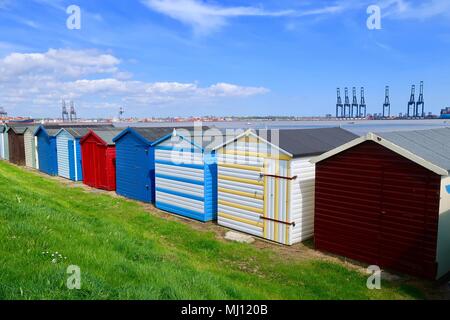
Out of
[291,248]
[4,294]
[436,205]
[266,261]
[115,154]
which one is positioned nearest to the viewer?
[4,294]

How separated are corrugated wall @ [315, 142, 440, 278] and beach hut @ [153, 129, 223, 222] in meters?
4.42

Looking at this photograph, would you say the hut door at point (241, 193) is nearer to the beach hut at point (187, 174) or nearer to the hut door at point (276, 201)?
the hut door at point (276, 201)

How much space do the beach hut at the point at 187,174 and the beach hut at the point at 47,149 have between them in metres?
12.8

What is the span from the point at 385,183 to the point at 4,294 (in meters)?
7.82

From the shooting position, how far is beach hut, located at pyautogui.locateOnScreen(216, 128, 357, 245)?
35.9 feet

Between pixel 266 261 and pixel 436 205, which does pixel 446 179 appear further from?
pixel 266 261

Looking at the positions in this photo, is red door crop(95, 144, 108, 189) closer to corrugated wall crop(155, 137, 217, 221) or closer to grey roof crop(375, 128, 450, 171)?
corrugated wall crop(155, 137, 217, 221)

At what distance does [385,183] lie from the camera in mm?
8984

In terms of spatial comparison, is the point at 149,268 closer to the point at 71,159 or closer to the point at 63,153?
the point at 71,159

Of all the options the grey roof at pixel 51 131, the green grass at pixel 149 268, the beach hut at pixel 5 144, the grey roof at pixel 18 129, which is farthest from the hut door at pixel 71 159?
the beach hut at pixel 5 144

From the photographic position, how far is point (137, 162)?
17.3 meters

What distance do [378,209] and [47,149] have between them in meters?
23.5

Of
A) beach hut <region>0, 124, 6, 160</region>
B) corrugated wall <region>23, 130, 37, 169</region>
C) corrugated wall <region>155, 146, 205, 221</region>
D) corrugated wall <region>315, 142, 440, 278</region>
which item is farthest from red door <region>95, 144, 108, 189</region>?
beach hut <region>0, 124, 6, 160</region>

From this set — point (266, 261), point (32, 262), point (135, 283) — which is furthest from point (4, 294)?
point (266, 261)
